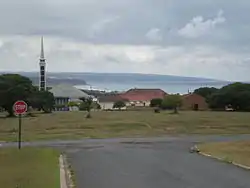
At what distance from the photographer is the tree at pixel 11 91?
8300cm

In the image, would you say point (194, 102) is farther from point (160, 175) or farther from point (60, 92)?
point (160, 175)

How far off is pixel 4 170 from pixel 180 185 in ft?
21.2

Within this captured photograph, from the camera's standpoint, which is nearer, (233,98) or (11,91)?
(11,91)

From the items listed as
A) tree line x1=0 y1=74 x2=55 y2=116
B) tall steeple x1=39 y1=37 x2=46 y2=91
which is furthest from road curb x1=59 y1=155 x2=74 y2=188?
tall steeple x1=39 y1=37 x2=46 y2=91

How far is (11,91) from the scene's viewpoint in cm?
8338

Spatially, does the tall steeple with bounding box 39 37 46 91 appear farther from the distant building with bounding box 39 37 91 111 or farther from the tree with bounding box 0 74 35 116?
the tree with bounding box 0 74 35 116

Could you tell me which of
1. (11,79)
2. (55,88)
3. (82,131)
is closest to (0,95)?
(11,79)

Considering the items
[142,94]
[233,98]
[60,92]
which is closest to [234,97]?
[233,98]

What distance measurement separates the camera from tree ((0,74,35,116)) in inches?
3268

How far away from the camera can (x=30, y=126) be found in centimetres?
6088

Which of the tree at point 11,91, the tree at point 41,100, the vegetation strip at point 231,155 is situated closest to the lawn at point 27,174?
the vegetation strip at point 231,155

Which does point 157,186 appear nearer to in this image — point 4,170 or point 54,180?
point 54,180

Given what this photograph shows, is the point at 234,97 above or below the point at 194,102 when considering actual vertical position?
above

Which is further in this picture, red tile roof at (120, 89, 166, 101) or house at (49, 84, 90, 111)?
red tile roof at (120, 89, 166, 101)
